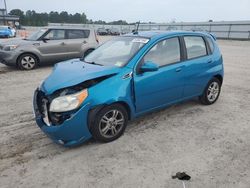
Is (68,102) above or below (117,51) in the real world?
below

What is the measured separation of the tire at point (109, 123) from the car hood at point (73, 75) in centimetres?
53

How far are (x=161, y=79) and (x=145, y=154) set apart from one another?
55.1 inches

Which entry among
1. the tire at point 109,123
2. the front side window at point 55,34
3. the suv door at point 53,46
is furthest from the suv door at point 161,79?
the front side window at point 55,34

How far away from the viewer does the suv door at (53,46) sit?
10016 mm

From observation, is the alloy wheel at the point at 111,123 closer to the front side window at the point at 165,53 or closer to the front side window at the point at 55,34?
the front side window at the point at 165,53

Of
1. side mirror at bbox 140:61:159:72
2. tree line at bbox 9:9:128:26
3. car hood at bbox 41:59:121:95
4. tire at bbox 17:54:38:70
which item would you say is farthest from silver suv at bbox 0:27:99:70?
tree line at bbox 9:9:128:26

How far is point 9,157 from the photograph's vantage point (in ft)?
12.2

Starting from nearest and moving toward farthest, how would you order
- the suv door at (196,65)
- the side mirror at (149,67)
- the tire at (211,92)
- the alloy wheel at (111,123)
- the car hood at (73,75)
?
the car hood at (73,75) < the alloy wheel at (111,123) < the side mirror at (149,67) < the suv door at (196,65) < the tire at (211,92)

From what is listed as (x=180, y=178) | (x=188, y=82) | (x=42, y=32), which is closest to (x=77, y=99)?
(x=180, y=178)

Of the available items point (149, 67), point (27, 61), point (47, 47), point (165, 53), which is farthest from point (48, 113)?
point (47, 47)

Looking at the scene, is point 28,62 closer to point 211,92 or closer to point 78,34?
point 78,34

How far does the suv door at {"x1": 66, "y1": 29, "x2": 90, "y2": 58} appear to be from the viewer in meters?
10.6

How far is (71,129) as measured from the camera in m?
3.65

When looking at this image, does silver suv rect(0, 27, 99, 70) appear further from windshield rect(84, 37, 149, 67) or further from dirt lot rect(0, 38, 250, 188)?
windshield rect(84, 37, 149, 67)
